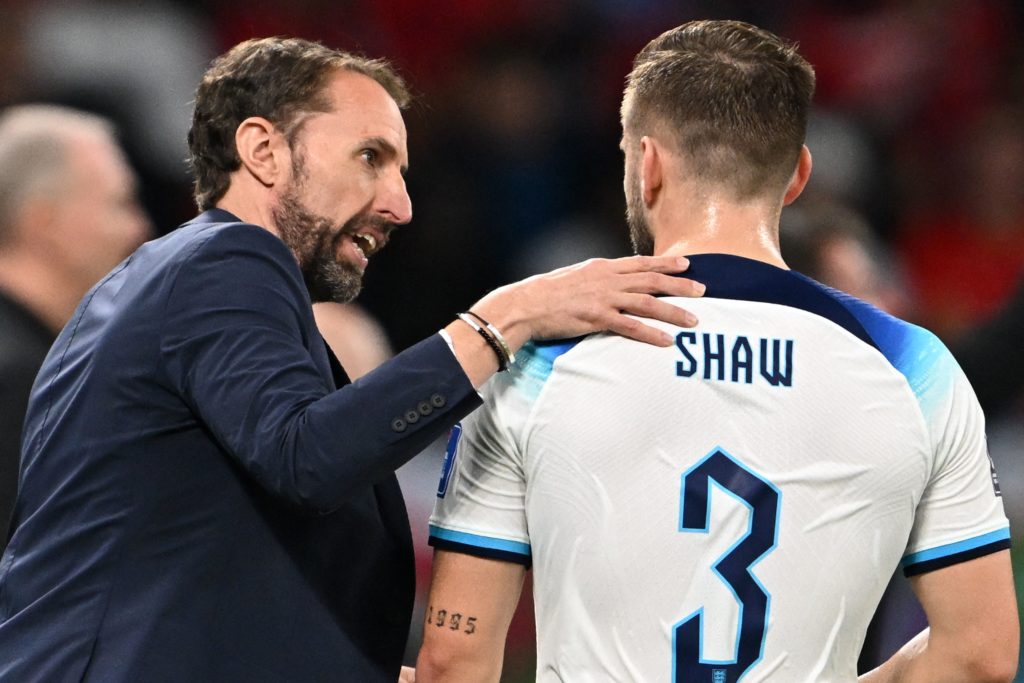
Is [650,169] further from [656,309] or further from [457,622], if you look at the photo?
[457,622]

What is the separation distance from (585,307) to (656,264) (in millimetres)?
132

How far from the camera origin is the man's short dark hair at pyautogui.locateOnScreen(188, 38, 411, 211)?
A: 8.02ft

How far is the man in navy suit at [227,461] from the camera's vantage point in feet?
6.02

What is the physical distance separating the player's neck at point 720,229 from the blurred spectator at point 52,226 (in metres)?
2.05

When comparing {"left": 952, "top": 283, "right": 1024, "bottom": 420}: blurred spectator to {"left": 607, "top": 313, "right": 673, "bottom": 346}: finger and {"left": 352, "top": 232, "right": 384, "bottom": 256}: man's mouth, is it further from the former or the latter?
{"left": 607, "top": 313, "right": 673, "bottom": 346}: finger

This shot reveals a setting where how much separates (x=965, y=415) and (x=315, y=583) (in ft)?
3.42

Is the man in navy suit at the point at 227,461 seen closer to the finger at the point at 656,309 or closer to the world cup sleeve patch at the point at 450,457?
the finger at the point at 656,309

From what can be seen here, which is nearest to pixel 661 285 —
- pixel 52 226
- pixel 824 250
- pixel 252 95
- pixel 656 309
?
pixel 656 309

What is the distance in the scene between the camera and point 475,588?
1.97 m

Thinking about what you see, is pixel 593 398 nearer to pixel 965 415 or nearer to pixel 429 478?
pixel 965 415

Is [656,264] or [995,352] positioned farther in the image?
[995,352]

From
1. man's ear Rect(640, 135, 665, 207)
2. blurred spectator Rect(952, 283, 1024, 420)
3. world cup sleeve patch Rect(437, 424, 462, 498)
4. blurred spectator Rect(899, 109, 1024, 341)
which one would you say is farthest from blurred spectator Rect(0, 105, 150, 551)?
blurred spectator Rect(899, 109, 1024, 341)

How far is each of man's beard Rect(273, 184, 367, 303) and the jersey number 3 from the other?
90 cm

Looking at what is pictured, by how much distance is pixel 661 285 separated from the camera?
6.21ft
